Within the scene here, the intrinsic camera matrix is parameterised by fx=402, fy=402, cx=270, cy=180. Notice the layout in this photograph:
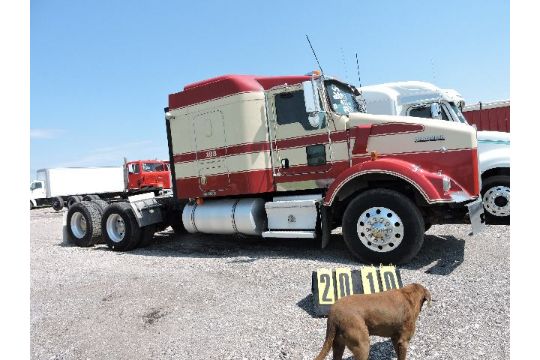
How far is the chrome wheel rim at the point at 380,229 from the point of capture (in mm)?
5625

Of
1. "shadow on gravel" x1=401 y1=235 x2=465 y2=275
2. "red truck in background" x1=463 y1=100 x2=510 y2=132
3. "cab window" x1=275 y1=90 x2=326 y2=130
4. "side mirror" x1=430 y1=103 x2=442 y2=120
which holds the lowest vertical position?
"shadow on gravel" x1=401 y1=235 x2=465 y2=275

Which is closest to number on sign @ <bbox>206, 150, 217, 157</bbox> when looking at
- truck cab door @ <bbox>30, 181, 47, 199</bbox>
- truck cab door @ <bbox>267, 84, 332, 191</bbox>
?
truck cab door @ <bbox>267, 84, 332, 191</bbox>

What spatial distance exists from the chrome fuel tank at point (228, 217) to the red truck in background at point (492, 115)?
10.8 m

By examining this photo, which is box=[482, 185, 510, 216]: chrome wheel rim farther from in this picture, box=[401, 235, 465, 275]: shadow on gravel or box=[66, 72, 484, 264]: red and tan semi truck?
box=[66, 72, 484, 264]: red and tan semi truck

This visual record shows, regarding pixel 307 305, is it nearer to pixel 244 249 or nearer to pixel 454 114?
pixel 244 249

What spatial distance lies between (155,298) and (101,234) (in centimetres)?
514

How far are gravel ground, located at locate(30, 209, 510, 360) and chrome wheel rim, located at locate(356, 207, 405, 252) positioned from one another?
0.42m

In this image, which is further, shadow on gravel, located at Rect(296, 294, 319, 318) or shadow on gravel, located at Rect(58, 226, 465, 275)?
shadow on gravel, located at Rect(58, 226, 465, 275)

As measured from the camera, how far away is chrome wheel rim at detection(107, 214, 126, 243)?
28.7ft

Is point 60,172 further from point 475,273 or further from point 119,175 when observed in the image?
point 475,273

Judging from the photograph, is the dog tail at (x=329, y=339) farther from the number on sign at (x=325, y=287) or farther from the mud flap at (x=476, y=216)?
the mud flap at (x=476, y=216)

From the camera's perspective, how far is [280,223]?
21.9 ft

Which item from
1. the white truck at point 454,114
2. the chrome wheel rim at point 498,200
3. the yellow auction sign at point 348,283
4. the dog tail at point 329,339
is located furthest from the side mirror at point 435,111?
the dog tail at point 329,339

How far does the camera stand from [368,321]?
2879 millimetres
